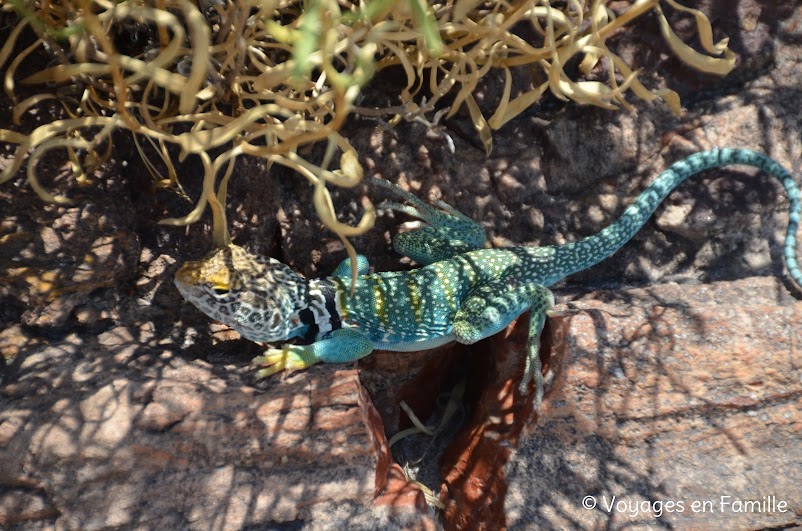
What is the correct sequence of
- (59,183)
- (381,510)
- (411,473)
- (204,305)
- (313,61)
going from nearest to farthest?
(313,61) → (381,510) → (204,305) → (59,183) → (411,473)

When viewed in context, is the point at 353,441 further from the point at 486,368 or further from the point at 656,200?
the point at 656,200

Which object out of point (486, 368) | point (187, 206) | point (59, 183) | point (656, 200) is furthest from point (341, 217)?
point (656, 200)

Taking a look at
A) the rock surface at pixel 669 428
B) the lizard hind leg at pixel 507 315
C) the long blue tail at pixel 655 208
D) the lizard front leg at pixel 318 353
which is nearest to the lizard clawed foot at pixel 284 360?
the lizard front leg at pixel 318 353

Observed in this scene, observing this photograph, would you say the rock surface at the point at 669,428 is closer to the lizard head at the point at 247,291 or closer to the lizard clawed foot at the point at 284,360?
the lizard clawed foot at the point at 284,360

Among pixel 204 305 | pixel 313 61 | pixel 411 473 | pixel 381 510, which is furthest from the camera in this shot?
pixel 411 473

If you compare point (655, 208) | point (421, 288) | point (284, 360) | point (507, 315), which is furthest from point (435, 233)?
point (655, 208)

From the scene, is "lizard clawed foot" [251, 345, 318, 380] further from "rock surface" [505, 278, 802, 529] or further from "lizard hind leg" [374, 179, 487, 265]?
"rock surface" [505, 278, 802, 529]

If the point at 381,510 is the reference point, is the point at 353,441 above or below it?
above
